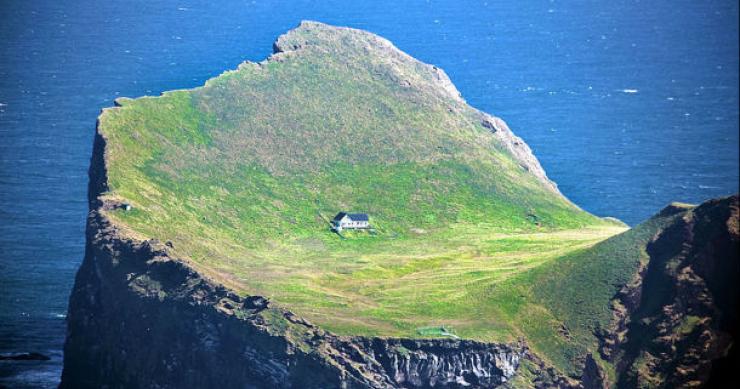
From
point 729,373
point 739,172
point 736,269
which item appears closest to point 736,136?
point 739,172

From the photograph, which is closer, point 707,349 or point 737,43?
point 737,43

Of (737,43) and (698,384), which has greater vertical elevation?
(737,43)

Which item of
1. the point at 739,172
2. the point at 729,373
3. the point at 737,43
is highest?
the point at 737,43

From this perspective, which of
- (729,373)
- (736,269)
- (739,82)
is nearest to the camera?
(739,82)

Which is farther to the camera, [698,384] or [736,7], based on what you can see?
[698,384]

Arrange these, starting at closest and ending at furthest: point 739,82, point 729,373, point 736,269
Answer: point 739,82 → point 729,373 → point 736,269

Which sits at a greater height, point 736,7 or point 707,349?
point 736,7

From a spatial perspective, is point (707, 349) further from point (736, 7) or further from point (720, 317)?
point (736, 7)

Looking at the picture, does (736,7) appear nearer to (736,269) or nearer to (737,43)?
(737,43)

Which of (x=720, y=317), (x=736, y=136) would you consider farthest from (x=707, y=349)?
(x=736, y=136)

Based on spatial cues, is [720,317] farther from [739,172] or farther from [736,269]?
[739,172]
